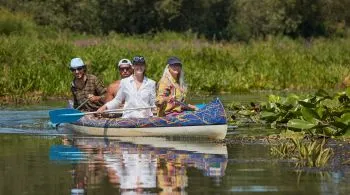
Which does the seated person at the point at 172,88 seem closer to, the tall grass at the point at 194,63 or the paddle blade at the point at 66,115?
the paddle blade at the point at 66,115

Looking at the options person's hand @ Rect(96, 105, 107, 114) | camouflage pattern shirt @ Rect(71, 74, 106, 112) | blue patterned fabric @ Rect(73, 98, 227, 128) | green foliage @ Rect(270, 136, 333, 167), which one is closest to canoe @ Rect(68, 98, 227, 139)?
blue patterned fabric @ Rect(73, 98, 227, 128)

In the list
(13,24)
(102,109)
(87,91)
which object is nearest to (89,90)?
(87,91)

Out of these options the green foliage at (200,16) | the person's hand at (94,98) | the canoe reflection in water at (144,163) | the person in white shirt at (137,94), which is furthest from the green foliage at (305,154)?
the green foliage at (200,16)

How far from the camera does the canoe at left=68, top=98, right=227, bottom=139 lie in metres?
16.0

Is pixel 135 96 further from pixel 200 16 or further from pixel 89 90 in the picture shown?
pixel 200 16

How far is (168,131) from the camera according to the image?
1669 cm

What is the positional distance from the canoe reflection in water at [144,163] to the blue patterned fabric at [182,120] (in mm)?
278

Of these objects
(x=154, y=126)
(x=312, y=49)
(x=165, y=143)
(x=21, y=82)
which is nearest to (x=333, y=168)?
(x=165, y=143)

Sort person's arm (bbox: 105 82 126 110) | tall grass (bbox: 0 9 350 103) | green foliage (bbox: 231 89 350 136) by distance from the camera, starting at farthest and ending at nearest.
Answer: tall grass (bbox: 0 9 350 103), person's arm (bbox: 105 82 126 110), green foliage (bbox: 231 89 350 136)

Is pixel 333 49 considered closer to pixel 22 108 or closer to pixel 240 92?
pixel 240 92

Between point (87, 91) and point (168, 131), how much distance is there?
2.85 meters

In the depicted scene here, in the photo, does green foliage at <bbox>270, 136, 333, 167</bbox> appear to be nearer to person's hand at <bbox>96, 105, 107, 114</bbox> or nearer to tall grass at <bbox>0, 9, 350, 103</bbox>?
person's hand at <bbox>96, 105, 107, 114</bbox>

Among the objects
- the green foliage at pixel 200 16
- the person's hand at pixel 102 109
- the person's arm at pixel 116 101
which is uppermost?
the person's arm at pixel 116 101

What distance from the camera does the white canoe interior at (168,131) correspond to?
16.1 meters
